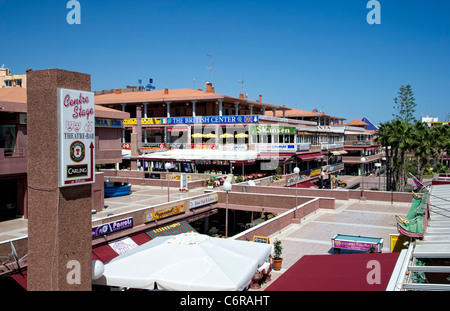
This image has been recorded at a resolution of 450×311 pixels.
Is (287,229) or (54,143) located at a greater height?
(54,143)

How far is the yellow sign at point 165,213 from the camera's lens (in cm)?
2141

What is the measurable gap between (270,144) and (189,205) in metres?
19.3

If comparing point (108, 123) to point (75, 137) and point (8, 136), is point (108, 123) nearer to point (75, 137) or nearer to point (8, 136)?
point (8, 136)

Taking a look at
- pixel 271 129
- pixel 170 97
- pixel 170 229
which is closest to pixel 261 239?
pixel 170 229

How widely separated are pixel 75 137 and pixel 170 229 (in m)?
14.4

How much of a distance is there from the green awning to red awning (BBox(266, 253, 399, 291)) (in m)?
12.3

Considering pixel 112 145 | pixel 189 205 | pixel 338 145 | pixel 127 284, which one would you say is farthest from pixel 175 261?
pixel 338 145

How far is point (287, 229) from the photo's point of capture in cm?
2228

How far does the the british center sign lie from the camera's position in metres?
9.20

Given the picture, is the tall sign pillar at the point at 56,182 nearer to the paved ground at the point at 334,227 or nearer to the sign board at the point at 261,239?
the paved ground at the point at 334,227

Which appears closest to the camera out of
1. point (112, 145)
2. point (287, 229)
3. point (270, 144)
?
point (287, 229)

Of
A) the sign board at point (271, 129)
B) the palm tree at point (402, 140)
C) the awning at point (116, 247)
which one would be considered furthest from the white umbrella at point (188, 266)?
the palm tree at point (402, 140)

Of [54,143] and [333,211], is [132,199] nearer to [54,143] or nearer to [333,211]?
[333,211]

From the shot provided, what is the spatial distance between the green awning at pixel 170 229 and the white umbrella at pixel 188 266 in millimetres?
9569
